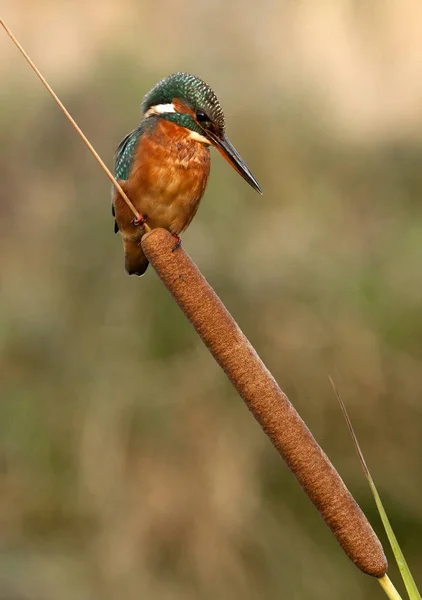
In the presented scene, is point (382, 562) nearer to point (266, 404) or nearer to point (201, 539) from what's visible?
point (266, 404)

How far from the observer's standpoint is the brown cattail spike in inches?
40.7

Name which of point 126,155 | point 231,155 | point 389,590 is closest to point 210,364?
point 126,155

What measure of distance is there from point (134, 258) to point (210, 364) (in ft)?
5.74

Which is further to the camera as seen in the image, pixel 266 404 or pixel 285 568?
pixel 285 568

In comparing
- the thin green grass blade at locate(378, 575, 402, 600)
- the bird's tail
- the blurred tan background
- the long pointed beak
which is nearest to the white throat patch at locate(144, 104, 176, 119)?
the long pointed beak

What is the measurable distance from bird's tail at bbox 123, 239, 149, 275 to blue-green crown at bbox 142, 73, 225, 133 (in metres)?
0.33

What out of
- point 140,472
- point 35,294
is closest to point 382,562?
point 140,472

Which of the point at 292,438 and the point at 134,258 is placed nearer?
the point at 292,438

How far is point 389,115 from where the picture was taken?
453 centimetres

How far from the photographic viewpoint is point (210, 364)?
3.68 metres

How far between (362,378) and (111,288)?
110 cm

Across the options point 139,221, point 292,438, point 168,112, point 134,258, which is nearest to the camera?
point 292,438

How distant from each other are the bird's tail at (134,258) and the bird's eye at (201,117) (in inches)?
13.7

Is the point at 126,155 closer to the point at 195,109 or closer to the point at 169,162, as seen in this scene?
the point at 169,162
